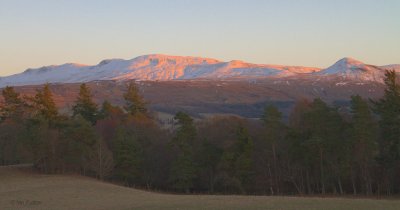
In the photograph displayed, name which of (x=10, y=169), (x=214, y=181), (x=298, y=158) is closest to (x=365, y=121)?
(x=298, y=158)

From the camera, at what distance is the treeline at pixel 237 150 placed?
187 ft

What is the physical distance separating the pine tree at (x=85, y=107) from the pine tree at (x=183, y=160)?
20.0m

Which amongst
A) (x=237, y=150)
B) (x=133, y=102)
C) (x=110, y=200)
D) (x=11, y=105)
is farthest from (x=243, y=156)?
(x=11, y=105)

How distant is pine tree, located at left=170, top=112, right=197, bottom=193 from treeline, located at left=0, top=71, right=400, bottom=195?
0.13 metres

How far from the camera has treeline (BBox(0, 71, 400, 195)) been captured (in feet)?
187

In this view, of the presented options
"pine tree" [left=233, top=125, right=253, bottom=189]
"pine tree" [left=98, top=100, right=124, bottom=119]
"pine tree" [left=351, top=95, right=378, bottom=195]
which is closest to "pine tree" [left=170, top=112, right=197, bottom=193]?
"pine tree" [left=233, top=125, right=253, bottom=189]

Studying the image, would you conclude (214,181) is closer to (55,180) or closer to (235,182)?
(235,182)

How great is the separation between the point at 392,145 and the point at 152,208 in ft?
109

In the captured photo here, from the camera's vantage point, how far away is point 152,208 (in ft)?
107

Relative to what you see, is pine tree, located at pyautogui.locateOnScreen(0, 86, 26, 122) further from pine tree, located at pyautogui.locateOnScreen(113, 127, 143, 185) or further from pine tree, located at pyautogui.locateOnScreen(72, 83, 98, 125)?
pine tree, located at pyautogui.locateOnScreen(113, 127, 143, 185)

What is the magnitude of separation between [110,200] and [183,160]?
24431 mm

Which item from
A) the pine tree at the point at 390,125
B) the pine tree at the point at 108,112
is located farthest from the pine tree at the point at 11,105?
the pine tree at the point at 390,125

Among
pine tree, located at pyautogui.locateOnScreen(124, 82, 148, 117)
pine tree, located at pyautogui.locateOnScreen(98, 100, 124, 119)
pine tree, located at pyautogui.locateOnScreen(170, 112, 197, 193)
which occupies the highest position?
pine tree, located at pyautogui.locateOnScreen(124, 82, 148, 117)

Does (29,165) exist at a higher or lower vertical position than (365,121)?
lower
